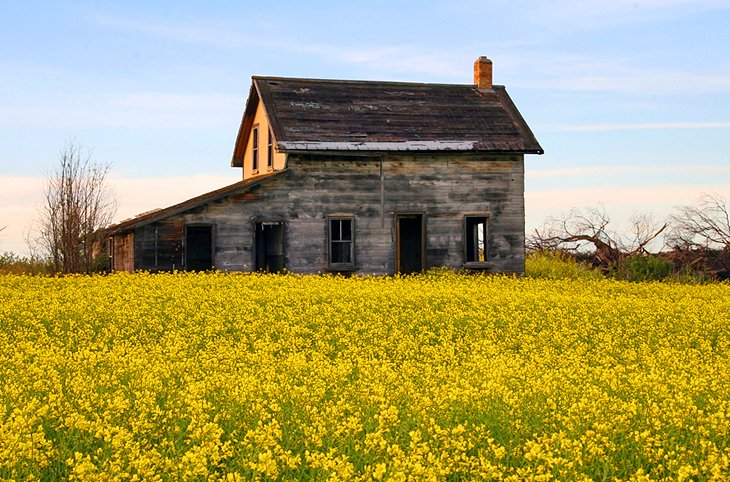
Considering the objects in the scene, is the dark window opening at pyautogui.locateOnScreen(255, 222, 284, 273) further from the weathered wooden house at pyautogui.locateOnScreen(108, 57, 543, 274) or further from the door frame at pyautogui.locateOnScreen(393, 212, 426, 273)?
the door frame at pyautogui.locateOnScreen(393, 212, 426, 273)

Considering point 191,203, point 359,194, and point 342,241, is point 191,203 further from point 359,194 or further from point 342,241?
point 359,194

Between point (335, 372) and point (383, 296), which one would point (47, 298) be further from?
point (335, 372)

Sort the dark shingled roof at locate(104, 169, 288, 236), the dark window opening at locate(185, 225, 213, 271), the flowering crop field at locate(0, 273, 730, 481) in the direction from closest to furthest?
the flowering crop field at locate(0, 273, 730, 481)
the dark shingled roof at locate(104, 169, 288, 236)
the dark window opening at locate(185, 225, 213, 271)

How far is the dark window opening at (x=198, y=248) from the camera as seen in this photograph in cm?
2816

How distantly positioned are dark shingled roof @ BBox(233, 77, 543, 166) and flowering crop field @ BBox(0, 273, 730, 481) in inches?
376

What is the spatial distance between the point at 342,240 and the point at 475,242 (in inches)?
209

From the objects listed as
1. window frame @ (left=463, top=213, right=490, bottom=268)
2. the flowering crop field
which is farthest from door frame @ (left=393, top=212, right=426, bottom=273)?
the flowering crop field

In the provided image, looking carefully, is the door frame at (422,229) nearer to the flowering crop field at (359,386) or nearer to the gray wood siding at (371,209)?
the gray wood siding at (371,209)

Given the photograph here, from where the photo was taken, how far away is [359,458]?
7180 millimetres

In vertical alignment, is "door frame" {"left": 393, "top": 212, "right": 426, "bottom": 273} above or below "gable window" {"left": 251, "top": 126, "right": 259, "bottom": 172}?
below

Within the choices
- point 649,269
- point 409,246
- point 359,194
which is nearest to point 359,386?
point 359,194

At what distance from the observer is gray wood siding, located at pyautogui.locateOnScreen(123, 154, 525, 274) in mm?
27719

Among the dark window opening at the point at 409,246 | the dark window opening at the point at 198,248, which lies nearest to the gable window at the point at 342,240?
the dark window opening at the point at 409,246

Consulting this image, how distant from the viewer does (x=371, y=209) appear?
2953 centimetres
